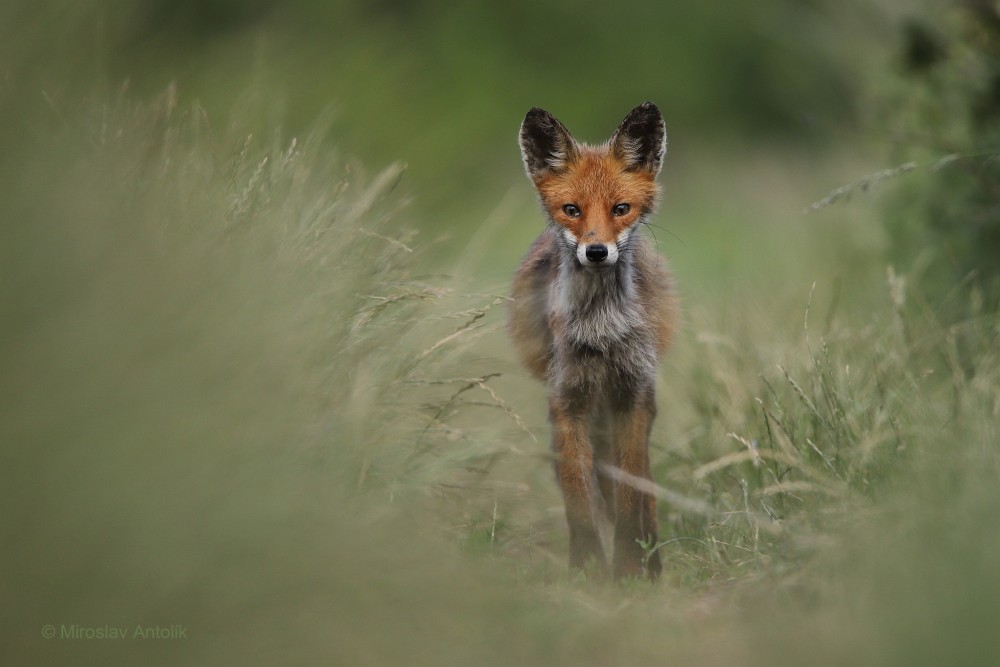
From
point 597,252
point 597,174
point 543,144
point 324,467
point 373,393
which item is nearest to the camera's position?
point 324,467

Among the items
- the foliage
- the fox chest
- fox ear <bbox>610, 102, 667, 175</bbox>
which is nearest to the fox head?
fox ear <bbox>610, 102, 667, 175</bbox>

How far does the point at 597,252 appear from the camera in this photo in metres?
4.52

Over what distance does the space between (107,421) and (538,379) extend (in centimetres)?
264

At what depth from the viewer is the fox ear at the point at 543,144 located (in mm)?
4875

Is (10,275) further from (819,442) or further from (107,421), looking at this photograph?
(819,442)

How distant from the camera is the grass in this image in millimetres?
3057

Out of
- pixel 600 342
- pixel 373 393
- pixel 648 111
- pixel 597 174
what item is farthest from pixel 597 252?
pixel 373 393

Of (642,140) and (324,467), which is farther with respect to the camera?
(642,140)

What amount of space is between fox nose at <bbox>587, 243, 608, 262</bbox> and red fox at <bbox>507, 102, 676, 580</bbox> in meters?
0.06

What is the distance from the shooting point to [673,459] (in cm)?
616

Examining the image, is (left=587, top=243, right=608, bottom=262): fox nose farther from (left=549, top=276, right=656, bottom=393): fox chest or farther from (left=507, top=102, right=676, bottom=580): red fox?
(left=549, top=276, right=656, bottom=393): fox chest

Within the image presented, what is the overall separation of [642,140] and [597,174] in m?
0.28

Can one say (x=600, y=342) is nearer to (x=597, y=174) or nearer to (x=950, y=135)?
(x=597, y=174)

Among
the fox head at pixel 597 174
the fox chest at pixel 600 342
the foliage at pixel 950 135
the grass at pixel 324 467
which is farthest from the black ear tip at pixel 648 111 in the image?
the foliage at pixel 950 135
